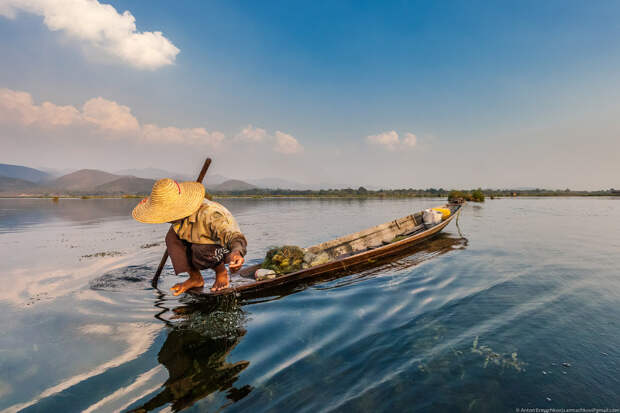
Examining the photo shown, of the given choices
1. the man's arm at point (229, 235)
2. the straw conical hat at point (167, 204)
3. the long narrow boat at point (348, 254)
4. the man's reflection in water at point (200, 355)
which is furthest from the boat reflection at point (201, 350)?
the straw conical hat at point (167, 204)

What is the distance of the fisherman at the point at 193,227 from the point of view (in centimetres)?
409

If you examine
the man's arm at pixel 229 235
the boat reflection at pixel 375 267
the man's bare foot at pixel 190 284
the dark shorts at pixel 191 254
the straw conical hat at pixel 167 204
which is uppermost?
the straw conical hat at pixel 167 204

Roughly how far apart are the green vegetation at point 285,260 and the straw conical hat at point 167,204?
9.25ft

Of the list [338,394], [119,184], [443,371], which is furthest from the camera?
[119,184]

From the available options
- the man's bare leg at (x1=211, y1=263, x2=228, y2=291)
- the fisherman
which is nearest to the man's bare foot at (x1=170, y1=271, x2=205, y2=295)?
the fisherman

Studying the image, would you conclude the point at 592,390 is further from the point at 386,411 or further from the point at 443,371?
the point at 386,411

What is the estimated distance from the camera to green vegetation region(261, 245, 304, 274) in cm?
654

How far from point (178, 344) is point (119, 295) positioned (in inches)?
109

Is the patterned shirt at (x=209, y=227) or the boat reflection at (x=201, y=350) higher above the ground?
the patterned shirt at (x=209, y=227)

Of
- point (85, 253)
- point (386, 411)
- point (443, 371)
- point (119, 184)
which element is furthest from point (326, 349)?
point (119, 184)

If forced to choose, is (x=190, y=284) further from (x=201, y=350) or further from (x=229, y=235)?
(x=201, y=350)

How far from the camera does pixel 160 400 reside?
2.54 meters

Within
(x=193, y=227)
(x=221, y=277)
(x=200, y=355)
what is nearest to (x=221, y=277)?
(x=221, y=277)

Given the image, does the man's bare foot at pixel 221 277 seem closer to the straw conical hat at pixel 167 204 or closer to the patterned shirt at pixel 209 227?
the patterned shirt at pixel 209 227
